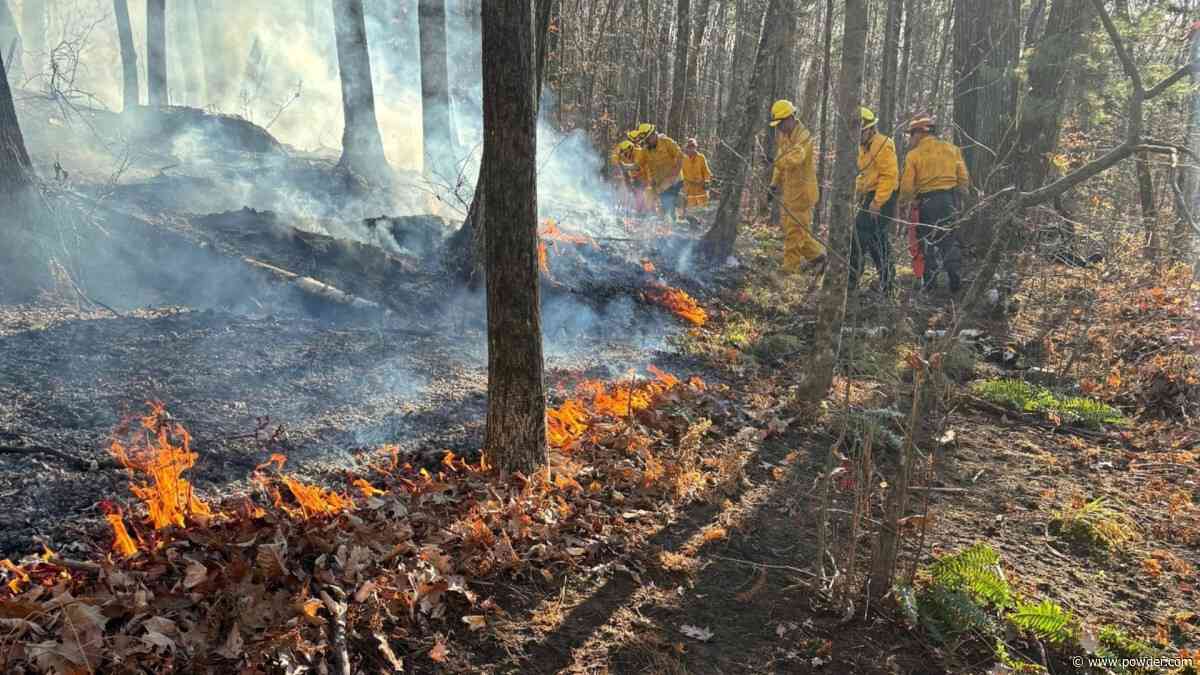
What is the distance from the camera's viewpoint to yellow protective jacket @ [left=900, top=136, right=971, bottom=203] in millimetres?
9367

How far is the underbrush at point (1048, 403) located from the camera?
654 centimetres

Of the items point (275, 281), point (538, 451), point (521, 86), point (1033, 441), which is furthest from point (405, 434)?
point (1033, 441)

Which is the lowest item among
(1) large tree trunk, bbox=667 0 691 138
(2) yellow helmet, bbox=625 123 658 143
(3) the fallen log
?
(3) the fallen log

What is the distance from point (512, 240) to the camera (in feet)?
13.7

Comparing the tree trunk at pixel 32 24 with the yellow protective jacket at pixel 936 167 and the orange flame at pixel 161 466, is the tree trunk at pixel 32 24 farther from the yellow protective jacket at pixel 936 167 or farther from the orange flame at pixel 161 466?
the yellow protective jacket at pixel 936 167

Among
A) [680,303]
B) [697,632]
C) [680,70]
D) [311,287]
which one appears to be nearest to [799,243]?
[680,303]

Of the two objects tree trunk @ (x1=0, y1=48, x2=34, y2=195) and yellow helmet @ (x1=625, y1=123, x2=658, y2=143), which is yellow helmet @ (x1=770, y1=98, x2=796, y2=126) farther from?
tree trunk @ (x1=0, y1=48, x2=34, y2=195)

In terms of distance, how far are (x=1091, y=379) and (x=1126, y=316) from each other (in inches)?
95.0

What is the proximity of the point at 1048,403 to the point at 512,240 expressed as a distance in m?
5.44

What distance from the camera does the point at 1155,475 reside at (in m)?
5.54

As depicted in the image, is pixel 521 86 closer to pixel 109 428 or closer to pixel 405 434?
pixel 405 434

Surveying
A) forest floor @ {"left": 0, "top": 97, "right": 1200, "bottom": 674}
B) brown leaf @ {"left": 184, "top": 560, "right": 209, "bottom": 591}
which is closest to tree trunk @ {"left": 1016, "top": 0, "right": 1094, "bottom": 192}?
forest floor @ {"left": 0, "top": 97, "right": 1200, "bottom": 674}

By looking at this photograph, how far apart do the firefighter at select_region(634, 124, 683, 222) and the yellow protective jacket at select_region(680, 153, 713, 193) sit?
13cm

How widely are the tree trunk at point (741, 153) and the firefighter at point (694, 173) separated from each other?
1878 millimetres
